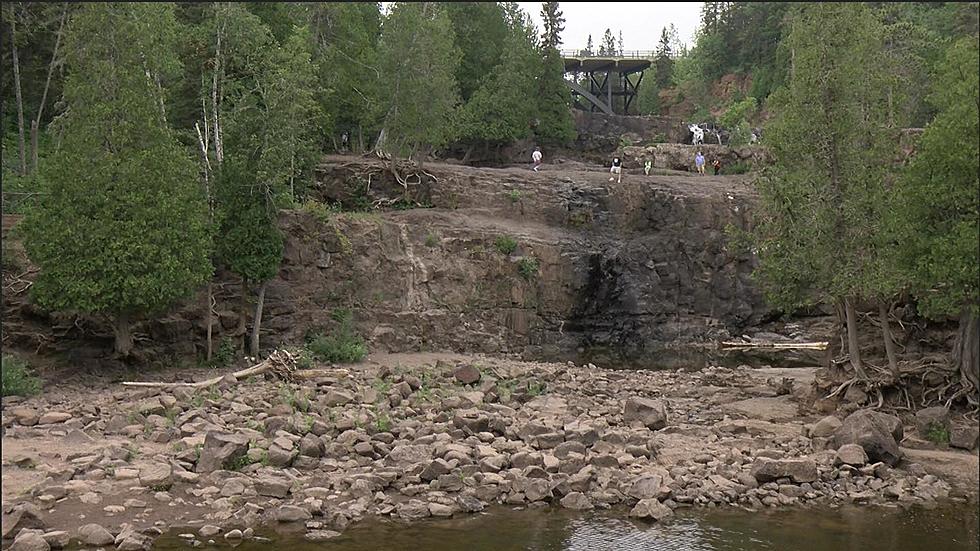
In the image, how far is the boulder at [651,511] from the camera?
45.1 feet

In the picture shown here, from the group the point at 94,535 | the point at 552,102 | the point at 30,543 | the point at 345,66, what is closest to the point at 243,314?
the point at 345,66

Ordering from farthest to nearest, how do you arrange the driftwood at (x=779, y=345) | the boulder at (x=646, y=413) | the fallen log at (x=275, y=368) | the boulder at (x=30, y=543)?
1. the driftwood at (x=779, y=345)
2. the fallen log at (x=275, y=368)
3. the boulder at (x=646, y=413)
4. the boulder at (x=30, y=543)

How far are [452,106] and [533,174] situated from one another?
491 centimetres

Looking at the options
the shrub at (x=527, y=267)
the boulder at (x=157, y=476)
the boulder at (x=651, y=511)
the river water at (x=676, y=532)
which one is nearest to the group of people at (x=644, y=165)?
the shrub at (x=527, y=267)

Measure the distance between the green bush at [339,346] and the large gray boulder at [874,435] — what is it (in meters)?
14.5

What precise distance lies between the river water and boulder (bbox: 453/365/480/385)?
31.1 ft

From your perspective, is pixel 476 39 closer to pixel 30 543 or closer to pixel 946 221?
pixel 946 221

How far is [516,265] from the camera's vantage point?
112 feet

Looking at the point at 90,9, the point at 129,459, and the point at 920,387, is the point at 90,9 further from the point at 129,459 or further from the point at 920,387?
the point at 920,387

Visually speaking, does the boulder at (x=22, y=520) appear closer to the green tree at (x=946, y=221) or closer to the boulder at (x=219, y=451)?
the boulder at (x=219, y=451)

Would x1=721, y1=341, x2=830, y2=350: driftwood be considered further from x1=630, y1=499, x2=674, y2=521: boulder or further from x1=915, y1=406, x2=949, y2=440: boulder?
x1=630, y1=499, x2=674, y2=521: boulder

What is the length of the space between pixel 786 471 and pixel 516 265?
19.7 m

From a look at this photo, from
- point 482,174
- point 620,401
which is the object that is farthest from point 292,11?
point 620,401

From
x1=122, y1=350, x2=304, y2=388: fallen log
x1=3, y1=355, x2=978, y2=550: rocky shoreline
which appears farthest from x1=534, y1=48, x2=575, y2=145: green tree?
x1=3, y1=355, x2=978, y2=550: rocky shoreline
